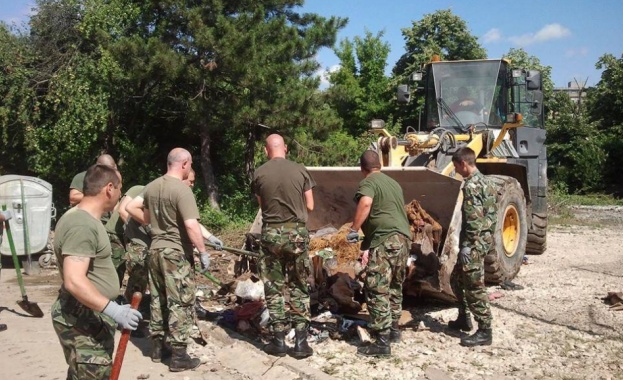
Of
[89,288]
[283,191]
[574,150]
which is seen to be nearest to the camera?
[89,288]

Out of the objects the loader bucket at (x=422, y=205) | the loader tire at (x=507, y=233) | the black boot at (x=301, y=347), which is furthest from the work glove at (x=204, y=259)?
the loader tire at (x=507, y=233)

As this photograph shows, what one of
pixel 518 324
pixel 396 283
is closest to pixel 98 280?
pixel 396 283

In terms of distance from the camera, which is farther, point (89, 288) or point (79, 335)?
point (79, 335)

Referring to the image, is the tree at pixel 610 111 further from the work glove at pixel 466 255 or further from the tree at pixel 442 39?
the work glove at pixel 466 255

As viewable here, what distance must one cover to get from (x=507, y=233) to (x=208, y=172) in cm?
753

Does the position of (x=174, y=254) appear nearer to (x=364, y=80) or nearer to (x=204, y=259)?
(x=204, y=259)

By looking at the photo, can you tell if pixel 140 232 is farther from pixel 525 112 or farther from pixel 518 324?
pixel 525 112

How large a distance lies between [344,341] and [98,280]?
3.18m

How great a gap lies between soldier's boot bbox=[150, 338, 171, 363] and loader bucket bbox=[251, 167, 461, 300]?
241cm

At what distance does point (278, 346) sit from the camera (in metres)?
5.68

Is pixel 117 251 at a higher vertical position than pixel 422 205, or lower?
lower

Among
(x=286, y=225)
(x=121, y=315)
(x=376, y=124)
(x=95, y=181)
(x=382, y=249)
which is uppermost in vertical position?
(x=376, y=124)

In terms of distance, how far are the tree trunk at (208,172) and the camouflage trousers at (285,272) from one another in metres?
8.18

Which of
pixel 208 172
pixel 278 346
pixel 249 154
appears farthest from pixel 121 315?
pixel 249 154
